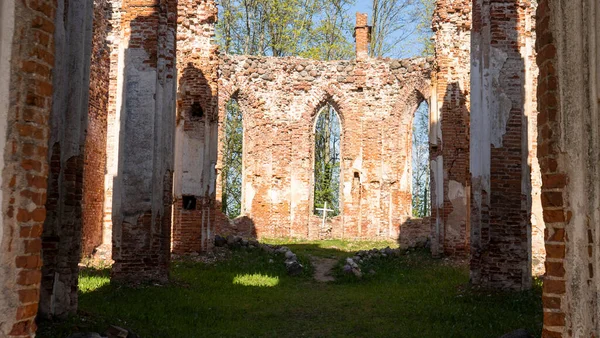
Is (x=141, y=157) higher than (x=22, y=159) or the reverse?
higher

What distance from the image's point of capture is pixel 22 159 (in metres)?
2.83

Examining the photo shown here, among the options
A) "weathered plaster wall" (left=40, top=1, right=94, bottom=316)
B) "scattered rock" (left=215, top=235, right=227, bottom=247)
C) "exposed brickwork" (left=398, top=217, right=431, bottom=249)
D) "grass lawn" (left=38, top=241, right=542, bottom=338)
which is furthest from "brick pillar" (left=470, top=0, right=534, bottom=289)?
"exposed brickwork" (left=398, top=217, right=431, bottom=249)

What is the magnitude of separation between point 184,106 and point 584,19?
12.1 m

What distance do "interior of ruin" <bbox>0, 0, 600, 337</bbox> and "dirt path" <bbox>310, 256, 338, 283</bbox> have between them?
2.74 metres

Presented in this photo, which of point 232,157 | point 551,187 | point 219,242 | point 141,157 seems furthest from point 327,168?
point 551,187

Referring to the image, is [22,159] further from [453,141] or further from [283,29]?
[283,29]

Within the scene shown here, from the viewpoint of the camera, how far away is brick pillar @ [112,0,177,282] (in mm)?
9219

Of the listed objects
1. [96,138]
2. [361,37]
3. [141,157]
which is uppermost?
[361,37]

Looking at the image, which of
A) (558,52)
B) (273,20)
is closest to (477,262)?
(558,52)

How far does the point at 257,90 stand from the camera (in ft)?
67.5

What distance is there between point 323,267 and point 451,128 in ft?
16.0

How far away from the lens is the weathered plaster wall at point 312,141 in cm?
2012

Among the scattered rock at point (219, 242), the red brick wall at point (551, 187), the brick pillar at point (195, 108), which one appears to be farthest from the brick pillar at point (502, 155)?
the scattered rock at point (219, 242)

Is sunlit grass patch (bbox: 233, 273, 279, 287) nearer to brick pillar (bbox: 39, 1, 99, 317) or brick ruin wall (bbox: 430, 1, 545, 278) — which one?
brick pillar (bbox: 39, 1, 99, 317)
